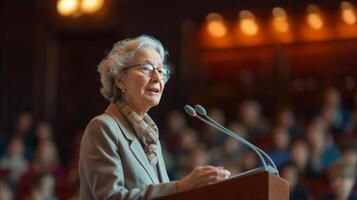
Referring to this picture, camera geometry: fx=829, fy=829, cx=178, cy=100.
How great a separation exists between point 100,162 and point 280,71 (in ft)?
28.7

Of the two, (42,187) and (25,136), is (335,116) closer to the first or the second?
(42,187)

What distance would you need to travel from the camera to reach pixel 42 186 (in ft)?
24.7

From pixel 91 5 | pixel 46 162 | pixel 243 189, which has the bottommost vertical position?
pixel 46 162

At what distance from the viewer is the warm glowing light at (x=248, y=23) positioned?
11352mm

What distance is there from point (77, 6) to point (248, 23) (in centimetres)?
236

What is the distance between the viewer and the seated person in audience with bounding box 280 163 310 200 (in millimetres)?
6797

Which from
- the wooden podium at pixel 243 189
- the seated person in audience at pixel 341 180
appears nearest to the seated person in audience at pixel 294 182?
the seated person in audience at pixel 341 180

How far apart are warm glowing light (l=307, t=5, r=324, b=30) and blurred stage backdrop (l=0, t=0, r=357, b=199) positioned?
0.05ft

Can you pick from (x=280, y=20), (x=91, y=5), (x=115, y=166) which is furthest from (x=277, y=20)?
(x=115, y=166)

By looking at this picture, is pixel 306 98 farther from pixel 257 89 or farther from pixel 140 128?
pixel 140 128

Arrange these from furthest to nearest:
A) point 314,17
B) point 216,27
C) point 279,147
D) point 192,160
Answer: point 216,27, point 314,17, point 279,147, point 192,160

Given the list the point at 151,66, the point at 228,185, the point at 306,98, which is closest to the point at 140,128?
the point at 151,66

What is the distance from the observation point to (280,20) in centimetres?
1127

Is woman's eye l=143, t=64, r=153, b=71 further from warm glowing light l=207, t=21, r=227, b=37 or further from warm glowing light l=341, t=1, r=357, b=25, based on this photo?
warm glowing light l=207, t=21, r=227, b=37
